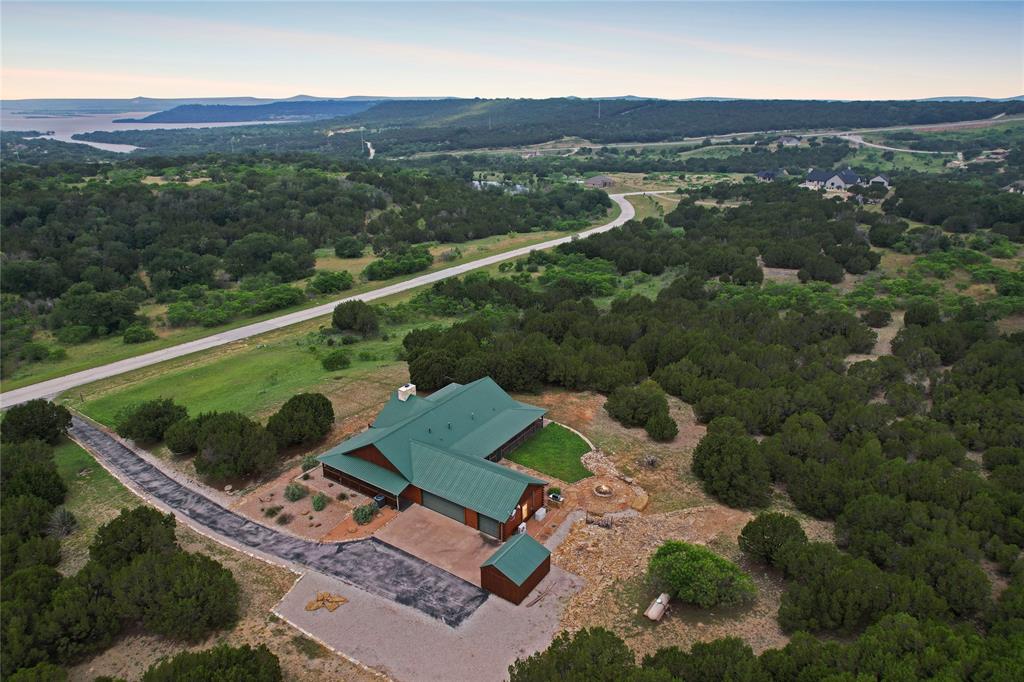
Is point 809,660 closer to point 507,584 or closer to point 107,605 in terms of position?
point 507,584

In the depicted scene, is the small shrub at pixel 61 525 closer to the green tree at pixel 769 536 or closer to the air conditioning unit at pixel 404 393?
the air conditioning unit at pixel 404 393

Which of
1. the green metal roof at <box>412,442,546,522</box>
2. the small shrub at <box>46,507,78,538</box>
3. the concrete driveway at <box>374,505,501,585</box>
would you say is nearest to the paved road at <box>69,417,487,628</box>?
the concrete driveway at <box>374,505,501,585</box>

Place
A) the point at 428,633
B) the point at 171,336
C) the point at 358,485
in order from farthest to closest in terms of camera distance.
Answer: the point at 171,336 → the point at 358,485 → the point at 428,633

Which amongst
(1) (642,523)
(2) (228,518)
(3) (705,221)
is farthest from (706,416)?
(3) (705,221)

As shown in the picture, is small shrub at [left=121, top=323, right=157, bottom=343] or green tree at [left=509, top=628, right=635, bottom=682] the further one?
small shrub at [left=121, top=323, right=157, bottom=343]

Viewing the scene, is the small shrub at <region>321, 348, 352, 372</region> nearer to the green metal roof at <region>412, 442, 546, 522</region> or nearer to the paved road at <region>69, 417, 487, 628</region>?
the paved road at <region>69, 417, 487, 628</region>

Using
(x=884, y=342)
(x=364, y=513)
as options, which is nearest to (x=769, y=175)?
(x=884, y=342)

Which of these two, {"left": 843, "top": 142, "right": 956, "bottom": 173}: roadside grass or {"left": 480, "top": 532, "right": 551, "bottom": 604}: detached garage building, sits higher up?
{"left": 843, "top": 142, "right": 956, "bottom": 173}: roadside grass

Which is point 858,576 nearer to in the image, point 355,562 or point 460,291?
point 355,562
